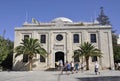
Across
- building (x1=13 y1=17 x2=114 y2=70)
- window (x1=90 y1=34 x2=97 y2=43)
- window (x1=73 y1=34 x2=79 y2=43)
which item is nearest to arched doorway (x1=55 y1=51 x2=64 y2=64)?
building (x1=13 y1=17 x2=114 y2=70)

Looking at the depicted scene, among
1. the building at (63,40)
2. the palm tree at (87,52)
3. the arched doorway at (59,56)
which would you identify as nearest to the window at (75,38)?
the building at (63,40)

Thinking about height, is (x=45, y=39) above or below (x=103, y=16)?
below

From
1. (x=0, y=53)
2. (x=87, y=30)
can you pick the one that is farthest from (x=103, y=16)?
(x=0, y=53)

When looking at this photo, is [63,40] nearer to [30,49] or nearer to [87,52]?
[87,52]

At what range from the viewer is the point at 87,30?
115 ft

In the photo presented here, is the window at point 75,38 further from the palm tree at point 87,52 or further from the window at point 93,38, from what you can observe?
the palm tree at point 87,52

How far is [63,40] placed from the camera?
114 ft

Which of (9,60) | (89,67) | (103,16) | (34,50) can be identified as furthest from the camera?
(103,16)

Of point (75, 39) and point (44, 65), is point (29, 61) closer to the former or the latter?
point (44, 65)

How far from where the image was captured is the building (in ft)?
111

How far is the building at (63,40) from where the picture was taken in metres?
33.7

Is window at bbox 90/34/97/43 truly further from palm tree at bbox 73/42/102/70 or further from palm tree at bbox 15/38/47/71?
palm tree at bbox 15/38/47/71

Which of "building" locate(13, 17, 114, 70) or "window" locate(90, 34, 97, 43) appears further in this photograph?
"window" locate(90, 34, 97, 43)

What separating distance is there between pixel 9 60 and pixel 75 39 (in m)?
12.5
